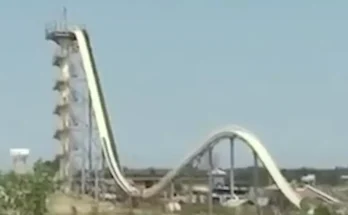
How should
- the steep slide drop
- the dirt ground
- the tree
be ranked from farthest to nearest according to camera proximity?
the steep slide drop < the dirt ground < the tree

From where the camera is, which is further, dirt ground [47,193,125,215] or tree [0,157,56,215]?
dirt ground [47,193,125,215]

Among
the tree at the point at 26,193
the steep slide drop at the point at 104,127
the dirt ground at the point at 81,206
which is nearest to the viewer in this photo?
the tree at the point at 26,193

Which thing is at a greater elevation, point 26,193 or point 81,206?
point 81,206

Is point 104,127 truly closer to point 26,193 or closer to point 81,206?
point 81,206

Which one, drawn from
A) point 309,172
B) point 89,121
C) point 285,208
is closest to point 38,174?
point 285,208

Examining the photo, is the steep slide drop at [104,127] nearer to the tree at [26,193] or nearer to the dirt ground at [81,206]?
the dirt ground at [81,206]

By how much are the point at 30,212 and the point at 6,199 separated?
0.64 meters

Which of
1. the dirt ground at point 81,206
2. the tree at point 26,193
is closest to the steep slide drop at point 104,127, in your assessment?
the dirt ground at point 81,206

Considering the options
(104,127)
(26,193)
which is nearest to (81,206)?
(104,127)

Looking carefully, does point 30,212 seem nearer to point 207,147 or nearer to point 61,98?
point 207,147

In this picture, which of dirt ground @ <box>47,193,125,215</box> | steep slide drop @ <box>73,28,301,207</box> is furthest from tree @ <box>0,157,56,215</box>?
steep slide drop @ <box>73,28,301,207</box>

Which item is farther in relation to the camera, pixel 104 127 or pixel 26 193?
pixel 104 127

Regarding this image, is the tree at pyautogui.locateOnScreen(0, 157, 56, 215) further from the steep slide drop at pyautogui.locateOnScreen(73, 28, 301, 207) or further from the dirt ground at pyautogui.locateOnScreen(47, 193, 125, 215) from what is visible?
the steep slide drop at pyautogui.locateOnScreen(73, 28, 301, 207)

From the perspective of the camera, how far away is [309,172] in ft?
180
